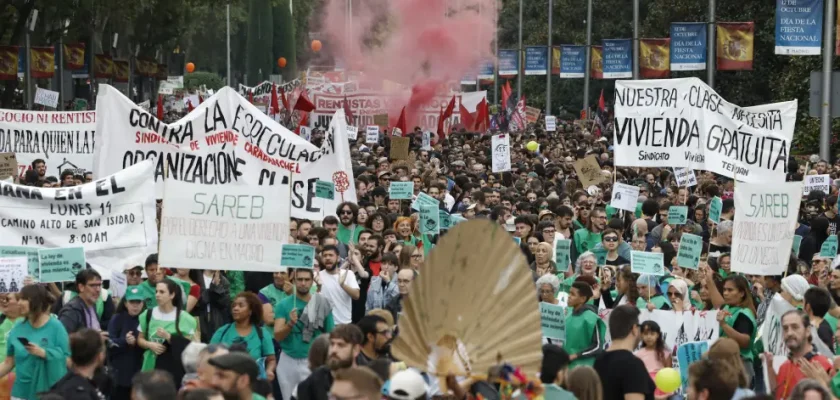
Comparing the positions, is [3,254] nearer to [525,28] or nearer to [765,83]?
[765,83]

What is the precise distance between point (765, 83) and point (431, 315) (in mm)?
46427

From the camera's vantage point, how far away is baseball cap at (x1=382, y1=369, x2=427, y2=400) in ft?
21.2

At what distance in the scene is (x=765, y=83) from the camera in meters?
51.5

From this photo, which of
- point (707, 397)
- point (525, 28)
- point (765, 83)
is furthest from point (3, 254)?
point (525, 28)

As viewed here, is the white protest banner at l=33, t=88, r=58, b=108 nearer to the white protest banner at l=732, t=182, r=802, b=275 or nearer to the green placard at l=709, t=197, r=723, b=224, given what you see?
the green placard at l=709, t=197, r=723, b=224

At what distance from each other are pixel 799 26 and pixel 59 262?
2268 centimetres

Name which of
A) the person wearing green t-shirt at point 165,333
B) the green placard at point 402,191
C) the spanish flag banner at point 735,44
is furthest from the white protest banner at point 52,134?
the spanish flag banner at point 735,44

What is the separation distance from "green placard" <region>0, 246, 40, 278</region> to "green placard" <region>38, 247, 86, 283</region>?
316mm

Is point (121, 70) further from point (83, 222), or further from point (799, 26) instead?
point (83, 222)

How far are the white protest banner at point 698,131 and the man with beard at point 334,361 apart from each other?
955 centimetres

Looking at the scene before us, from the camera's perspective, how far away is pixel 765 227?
12.0 metres

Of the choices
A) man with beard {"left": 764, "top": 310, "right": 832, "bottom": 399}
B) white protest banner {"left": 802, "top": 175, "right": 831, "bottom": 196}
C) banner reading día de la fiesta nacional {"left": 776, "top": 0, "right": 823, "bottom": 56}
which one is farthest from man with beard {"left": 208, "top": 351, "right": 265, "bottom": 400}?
banner reading día de la fiesta nacional {"left": 776, "top": 0, "right": 823, "bottom": 56}

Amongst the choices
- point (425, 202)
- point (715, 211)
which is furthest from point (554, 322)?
point (715, 211)

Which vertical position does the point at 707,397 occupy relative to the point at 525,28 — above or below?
below
